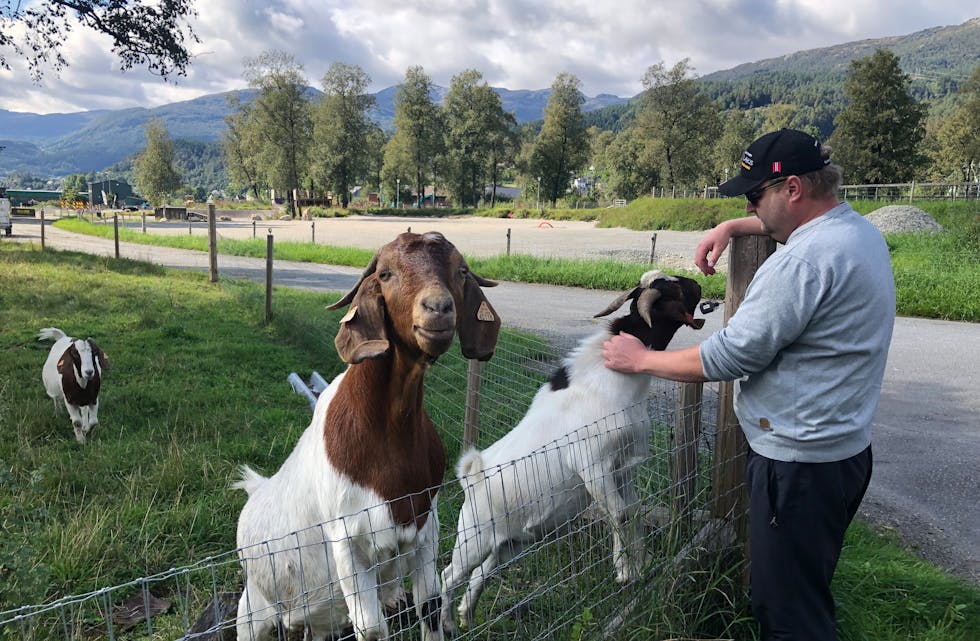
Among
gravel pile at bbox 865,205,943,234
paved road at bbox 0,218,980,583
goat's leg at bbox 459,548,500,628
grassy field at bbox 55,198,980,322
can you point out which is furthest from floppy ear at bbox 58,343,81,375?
gravel pile at bbox 865,205,943,234

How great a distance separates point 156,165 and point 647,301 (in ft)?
222

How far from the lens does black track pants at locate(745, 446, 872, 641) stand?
223 centimetres

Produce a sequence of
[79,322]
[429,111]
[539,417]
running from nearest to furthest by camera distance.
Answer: [539,417]
[79,322]
[429,111]

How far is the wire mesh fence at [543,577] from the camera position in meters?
2.49

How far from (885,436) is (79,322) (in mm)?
10680

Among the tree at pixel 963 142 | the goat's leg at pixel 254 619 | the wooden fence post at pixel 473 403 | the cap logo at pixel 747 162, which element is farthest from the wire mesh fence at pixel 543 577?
the tree at pixel 963 142

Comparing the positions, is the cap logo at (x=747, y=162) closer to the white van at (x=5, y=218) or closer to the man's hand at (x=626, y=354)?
the man's hand at (x=626, y=354)

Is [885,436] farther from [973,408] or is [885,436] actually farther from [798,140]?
[798,140]

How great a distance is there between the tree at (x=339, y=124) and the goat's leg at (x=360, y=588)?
6352 centimetres

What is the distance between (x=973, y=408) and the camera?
7.00m

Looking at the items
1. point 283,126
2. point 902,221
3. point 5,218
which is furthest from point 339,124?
point 902,221

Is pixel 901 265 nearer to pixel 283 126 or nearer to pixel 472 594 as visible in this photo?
pixel 472 594

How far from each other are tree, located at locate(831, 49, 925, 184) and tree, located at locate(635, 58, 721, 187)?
42.7ft

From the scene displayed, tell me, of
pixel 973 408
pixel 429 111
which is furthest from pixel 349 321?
pixel 429 111
